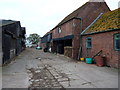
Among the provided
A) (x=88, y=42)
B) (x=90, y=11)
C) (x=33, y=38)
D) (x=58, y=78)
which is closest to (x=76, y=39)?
(x=88, y=42)

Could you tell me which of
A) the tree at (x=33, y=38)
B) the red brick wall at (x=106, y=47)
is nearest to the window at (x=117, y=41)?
the red brick wall at (x=106, y=47)

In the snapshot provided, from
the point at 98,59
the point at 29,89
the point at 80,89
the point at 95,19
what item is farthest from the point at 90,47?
the point at 29,89

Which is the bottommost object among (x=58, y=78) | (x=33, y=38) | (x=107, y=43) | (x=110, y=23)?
(x=58, y=78)

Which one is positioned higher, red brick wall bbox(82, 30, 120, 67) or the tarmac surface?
red brick wall bbox(82, 30, 120, 67)

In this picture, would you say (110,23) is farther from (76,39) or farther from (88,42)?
(76,39)

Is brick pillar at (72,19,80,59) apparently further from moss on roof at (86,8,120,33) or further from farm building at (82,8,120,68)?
moss on roof at (86,8,120,33)

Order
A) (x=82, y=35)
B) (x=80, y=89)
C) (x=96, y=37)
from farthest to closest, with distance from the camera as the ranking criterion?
(x=82, y=35) < (x=96, y=37) < (x=80, y=89)

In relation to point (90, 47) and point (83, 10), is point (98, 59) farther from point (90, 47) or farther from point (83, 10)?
point (83, 10)

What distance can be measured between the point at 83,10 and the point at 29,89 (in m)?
12.8

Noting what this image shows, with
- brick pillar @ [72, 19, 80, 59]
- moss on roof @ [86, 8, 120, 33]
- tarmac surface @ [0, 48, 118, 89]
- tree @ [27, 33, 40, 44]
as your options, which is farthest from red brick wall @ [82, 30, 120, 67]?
tree @ [27, 33, 40, 44]

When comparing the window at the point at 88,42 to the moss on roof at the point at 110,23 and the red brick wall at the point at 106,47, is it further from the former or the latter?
the moss on roof at the point at 110,23

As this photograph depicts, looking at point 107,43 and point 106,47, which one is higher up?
point 107,43

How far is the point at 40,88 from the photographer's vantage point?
463cm

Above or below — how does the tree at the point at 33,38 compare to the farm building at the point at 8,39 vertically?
above
